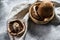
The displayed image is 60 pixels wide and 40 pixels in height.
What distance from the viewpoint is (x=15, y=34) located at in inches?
36.5

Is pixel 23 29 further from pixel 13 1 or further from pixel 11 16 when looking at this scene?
pixel 13 1

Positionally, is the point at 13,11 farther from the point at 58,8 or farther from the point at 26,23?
the point at 58,8

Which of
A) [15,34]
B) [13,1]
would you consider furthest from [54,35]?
[13,1]

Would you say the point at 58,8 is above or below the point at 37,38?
above

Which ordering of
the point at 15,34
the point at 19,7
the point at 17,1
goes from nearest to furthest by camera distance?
the point at 15,34 → the point at 19,7 → the point at 17,1

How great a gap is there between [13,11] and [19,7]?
4 centimetres

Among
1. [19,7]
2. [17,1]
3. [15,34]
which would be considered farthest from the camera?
[17,1]

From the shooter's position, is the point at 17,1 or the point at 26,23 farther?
the point at 17,1

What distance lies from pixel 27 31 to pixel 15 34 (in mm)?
111

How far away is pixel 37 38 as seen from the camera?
39.9 inches

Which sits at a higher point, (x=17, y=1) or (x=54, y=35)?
(x=17, y=1)

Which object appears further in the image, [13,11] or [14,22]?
[13,11]

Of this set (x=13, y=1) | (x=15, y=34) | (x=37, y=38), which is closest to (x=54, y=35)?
(x=37, y=38)

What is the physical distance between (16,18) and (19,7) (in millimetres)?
83
